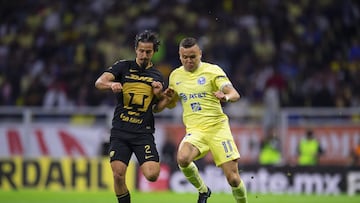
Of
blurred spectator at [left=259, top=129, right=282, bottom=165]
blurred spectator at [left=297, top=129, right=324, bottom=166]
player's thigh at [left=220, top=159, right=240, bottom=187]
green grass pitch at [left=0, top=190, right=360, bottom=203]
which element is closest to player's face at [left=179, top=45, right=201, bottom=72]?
player's thigh at [left=220, top=159, right=240, bottom=187]

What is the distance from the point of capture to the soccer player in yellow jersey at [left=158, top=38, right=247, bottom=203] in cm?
1321

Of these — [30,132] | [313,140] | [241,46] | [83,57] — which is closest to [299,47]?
[241,46]

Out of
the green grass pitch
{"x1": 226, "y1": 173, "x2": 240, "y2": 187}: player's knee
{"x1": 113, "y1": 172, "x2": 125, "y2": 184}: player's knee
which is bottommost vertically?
the green grass pitch

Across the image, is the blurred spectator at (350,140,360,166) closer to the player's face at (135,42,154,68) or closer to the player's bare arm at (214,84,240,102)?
the player's bare arm at (214,84,240,102)

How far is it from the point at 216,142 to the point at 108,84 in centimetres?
181

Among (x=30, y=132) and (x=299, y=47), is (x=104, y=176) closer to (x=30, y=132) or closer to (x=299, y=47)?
(x=30, y=132)

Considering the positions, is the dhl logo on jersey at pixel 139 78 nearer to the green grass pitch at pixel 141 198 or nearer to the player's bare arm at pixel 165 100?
the player's bare arm at pixel 165 100

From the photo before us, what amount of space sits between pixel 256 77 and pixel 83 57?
15.5ft

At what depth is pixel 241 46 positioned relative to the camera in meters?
26.0

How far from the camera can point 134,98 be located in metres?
12.8

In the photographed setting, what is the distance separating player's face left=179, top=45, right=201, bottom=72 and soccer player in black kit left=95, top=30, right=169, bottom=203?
0.52 meters

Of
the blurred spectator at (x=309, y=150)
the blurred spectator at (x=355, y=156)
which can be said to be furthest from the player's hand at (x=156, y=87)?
the blurred spectator at (x=355, y=156)

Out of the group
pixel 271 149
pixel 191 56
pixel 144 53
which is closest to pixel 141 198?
pixel 271 149

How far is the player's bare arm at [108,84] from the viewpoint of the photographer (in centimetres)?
1230
